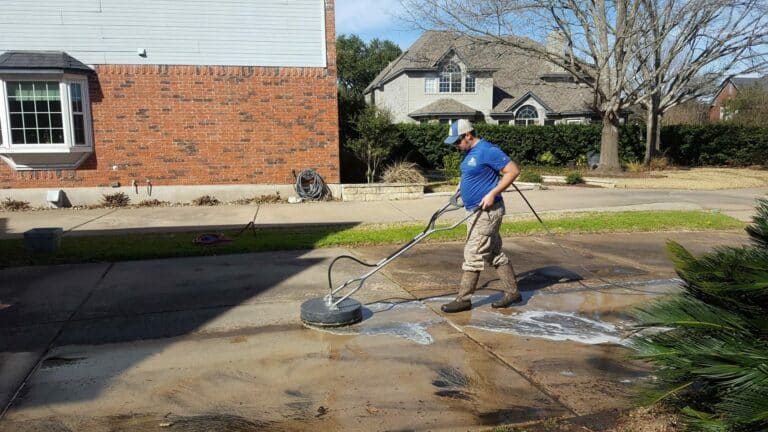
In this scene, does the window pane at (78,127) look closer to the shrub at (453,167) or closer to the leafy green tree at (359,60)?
the shrub at (453,167)

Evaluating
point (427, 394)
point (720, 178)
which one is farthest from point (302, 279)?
point (720, 178)

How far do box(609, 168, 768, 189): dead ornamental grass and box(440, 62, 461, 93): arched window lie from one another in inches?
528

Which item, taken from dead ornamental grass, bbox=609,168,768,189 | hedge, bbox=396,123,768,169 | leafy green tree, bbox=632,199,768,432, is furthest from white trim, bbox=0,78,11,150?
dead ornamental grass, bbox=609,168,768,189

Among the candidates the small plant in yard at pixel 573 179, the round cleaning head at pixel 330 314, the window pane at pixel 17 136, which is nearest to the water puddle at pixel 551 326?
the round cleaning head at pixel 330 314

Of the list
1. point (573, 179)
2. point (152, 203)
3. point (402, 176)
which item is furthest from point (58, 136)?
point (573, 179)

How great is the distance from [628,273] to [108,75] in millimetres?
12510

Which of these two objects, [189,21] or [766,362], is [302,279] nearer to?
[766,362]

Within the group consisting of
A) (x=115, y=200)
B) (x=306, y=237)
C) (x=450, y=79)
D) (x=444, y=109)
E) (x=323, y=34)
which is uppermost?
(x=450, y=79)

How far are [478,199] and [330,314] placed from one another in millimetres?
1725

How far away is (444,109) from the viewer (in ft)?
105

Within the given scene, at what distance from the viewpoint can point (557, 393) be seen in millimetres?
3730

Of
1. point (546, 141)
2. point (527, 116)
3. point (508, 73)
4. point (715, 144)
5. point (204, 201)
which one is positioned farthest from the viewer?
point (508, 73)

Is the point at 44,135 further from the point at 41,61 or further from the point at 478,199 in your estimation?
the point at 478,199

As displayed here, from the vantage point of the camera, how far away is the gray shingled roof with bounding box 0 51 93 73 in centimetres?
1297
